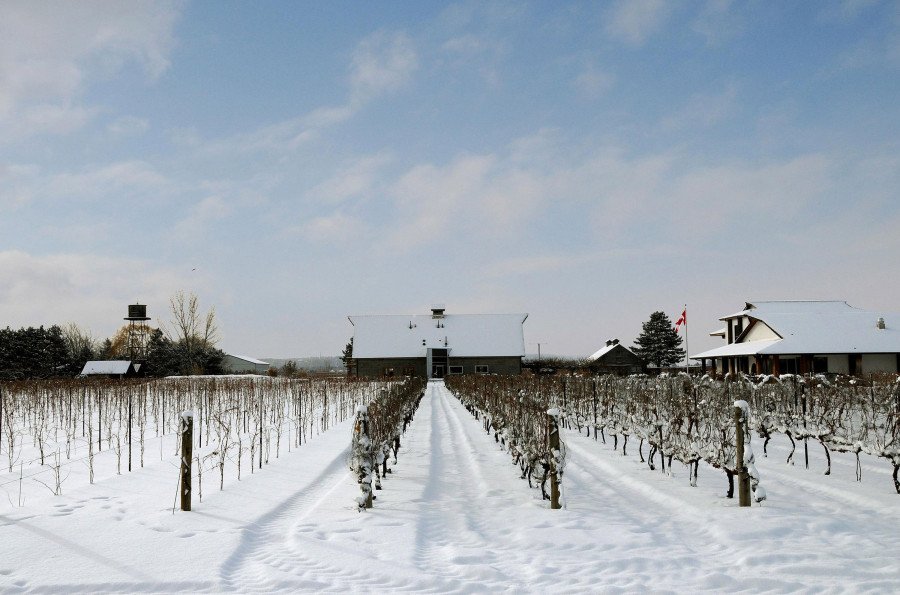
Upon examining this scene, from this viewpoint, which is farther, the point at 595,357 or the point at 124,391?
the point at 595,357

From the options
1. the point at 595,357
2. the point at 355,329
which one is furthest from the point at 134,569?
the point at 595,357

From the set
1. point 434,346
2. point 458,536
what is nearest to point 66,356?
point 434,346

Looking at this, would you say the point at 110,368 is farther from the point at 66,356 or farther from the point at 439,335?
the point at 439,335

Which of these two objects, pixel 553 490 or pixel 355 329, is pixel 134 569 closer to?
pixel 553 490

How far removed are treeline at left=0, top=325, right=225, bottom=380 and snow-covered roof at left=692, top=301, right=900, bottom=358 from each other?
39749 mm

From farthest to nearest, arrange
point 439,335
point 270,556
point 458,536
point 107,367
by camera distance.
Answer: point 439,335 < point 107,367 < point 458,536 < point 270,556

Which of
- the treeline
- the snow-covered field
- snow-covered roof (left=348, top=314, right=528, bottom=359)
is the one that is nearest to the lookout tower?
the treeline

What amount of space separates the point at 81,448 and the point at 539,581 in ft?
33.3

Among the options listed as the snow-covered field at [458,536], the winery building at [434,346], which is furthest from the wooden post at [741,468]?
the winery building at [434,346]

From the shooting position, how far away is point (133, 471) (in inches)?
338

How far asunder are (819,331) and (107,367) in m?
44.6

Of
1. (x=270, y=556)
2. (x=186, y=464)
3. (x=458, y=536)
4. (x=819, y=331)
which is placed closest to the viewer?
(x=270, y=556)

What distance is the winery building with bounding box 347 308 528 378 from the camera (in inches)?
1807

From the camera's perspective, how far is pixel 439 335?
4769 centimetres
